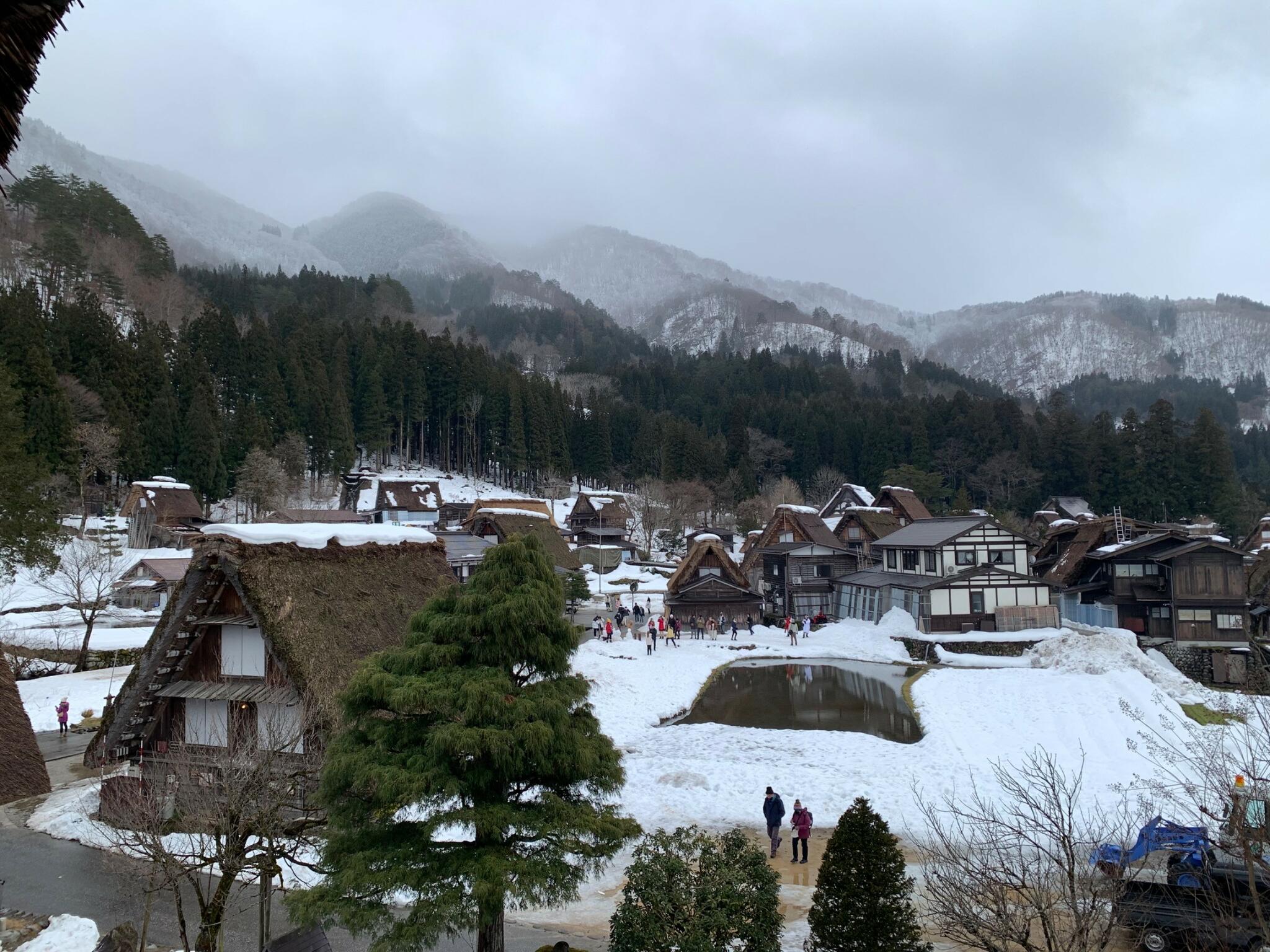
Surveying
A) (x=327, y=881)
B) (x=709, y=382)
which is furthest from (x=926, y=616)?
(x=709, y=382)

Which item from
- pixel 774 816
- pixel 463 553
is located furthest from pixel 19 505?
pixel 774 816

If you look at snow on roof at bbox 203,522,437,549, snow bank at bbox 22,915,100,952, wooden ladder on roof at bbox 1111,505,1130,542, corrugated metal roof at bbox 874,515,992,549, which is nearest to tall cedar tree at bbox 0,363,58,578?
snow on roof at bbox 203,522,437,549

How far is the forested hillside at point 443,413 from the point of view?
140ft

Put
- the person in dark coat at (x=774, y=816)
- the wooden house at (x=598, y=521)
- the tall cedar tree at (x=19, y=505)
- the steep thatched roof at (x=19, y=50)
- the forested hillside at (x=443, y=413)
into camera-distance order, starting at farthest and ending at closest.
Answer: the wooden house at (x=598, y=521) → the forested hillside at (x=443, y=413) → the tall cedar tree at (x=19, y=505) → the person in dark coat at (x=774, y=816) → the steep thatched roof at (x=19, y=50)

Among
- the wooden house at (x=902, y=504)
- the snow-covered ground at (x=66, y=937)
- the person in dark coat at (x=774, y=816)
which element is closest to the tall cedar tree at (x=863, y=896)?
the person in dark coat at (x=774, y=816)

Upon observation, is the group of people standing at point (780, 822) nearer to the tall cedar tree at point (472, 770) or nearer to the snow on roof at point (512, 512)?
the tall cedar tree at point (472, 770)

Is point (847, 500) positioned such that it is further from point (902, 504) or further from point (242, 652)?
point (242, 652)

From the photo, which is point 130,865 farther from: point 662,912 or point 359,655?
point 662,912

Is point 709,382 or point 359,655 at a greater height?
point 709,382


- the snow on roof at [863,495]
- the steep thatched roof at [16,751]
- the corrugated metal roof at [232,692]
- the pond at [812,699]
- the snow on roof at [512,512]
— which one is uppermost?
the snow on roof at [863,495]

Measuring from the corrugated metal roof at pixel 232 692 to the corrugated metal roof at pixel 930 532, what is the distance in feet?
97.4

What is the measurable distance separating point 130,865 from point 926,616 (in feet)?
98.6

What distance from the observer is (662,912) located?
570cm

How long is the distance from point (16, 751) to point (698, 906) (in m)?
13.2
